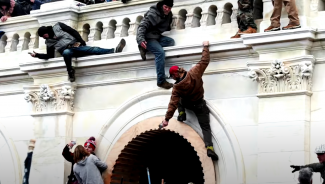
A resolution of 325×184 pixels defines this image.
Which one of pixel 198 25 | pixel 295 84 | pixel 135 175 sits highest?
pixel 198 25

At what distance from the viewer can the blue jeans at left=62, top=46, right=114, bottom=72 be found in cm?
1919

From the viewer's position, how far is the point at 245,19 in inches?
689

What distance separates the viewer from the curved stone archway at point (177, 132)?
17812mm

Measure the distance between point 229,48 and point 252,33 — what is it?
527 mm

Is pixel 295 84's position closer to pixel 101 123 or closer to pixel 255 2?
pixel 255 2

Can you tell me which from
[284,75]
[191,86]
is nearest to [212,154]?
[191,86]

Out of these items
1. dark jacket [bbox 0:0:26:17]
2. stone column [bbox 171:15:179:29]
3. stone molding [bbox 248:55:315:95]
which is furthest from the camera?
dark jacket [bbox 0:0:26:17]

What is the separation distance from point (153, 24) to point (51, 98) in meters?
2.64

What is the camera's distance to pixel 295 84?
55.4ft

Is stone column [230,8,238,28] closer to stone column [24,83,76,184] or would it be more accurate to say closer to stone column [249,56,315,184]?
stone column [249,56,315,184]

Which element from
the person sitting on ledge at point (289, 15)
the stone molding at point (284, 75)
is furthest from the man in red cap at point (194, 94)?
the person sitting on ledge at point (289, 15)

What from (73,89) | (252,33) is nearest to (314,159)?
(252,33)

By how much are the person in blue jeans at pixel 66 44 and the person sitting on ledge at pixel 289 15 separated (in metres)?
3.22

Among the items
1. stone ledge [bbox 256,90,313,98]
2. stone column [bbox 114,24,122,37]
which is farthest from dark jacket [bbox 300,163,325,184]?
stone column [bbox 114,24,122,37]
